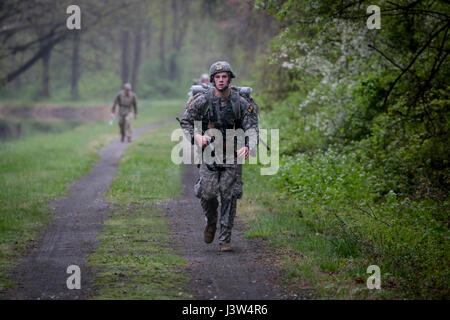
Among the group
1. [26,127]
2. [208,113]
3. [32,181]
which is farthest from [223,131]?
[26,127]

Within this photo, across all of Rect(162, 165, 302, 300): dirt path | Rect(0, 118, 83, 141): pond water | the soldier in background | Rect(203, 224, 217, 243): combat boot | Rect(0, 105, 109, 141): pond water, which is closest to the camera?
Rect(162, 165, 302, 300): dirt path

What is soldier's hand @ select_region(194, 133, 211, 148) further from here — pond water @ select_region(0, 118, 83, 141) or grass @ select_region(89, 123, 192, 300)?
pond water @ select_region(0, 118, 83, 141)

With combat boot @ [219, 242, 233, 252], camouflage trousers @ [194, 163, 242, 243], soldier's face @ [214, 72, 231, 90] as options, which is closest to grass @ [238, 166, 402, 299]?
combat boot @ [219, 242, 233, 252]

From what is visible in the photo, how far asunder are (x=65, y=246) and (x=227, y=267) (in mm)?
2531

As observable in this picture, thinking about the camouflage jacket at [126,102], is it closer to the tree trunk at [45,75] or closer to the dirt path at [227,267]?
the dirt path at [227,267]

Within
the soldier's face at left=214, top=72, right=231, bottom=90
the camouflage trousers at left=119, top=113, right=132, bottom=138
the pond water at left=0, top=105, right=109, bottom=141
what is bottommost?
the soldier's face at left=214, top=72, right=231, bottom=90

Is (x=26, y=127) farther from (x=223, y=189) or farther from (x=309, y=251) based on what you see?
(x=309, y=251)

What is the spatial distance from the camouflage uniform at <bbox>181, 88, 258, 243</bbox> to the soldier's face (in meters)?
0.16

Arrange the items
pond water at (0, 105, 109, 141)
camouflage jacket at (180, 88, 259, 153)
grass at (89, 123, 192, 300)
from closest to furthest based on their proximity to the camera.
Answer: grass at (89, 123, 192, 300) → camouflage jacket at (180, 88, 259, 153) → pond water at (0, 105, 109, 141)

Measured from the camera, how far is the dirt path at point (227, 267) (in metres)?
5.95

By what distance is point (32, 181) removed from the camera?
14.2 meters

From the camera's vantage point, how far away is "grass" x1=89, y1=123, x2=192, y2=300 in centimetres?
605
